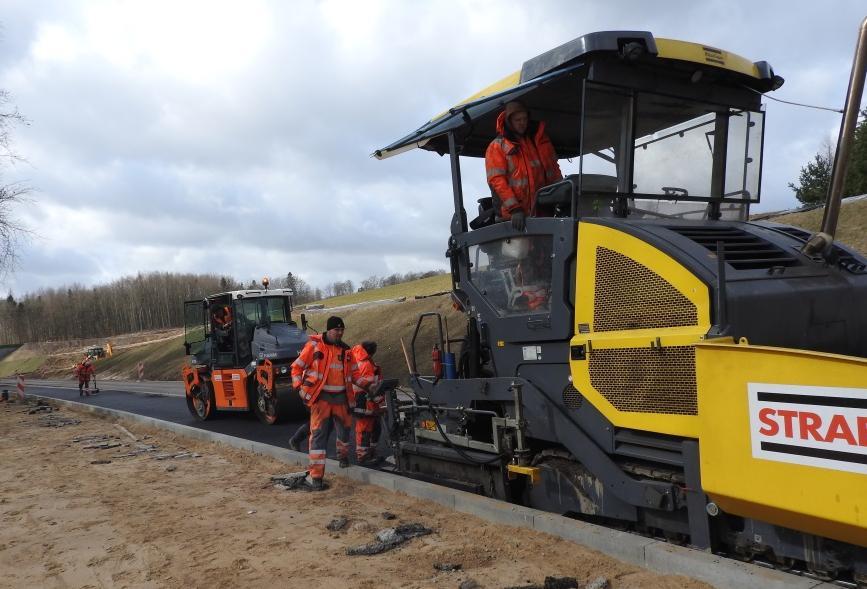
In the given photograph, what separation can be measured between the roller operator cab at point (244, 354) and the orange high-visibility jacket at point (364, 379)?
14.8ft

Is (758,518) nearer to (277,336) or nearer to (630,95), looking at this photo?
(630,95)

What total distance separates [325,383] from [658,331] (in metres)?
4.12

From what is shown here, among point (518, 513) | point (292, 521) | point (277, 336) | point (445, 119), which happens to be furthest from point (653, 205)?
point (277, 336)

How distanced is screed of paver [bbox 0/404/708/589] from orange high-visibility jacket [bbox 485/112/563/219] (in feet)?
7.66

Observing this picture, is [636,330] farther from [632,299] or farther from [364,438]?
[364,438]

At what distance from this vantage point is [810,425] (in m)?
2.76

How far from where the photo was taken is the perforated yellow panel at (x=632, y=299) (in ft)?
11.5

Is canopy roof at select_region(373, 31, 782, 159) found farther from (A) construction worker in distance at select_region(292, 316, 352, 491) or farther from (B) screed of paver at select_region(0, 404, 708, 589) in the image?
(B) screed of paver at select_region(0, 404, 708, 589)

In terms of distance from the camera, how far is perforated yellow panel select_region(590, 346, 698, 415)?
3396 millimetres

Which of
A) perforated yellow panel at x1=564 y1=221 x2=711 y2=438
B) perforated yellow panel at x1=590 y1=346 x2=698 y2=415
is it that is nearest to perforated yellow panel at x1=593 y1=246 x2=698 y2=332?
perforated yellow panel at x1=564 y1=221 x2=711 y2=438

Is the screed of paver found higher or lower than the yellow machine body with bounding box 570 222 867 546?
lower

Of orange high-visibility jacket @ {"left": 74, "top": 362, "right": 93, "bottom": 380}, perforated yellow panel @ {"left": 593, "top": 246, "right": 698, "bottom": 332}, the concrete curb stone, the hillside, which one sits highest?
the hillside

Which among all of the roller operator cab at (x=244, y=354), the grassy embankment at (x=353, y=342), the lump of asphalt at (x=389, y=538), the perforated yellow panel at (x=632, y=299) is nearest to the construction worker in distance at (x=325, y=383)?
the lump of asphalt at (x=389, y=538)

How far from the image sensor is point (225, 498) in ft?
20.6
